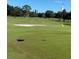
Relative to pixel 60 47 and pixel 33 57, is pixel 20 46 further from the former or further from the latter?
pixel 60 47

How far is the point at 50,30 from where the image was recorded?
2.63 meters

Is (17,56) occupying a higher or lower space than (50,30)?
lower

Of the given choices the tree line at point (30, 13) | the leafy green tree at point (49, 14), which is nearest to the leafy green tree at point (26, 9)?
the tree line at point (30, 13)

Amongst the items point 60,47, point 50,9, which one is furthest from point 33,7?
point 60,47

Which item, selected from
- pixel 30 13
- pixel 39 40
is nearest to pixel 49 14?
pixel 30 13

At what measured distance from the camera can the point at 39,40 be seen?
2.62 meters

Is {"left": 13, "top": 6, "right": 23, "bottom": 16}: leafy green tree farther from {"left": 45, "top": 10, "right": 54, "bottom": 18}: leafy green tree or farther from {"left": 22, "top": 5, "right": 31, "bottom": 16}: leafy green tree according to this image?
{"left": 45, "top": 10, "right": 54, "bottom": 18}: leafy green tree

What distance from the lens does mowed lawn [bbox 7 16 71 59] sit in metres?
2.59

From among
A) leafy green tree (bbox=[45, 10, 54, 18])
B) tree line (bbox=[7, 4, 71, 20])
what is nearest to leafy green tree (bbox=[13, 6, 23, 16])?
tree line (bbox=[7, 4, 71, 20])

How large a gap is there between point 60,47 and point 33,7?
567mm

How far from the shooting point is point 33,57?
2602 mm

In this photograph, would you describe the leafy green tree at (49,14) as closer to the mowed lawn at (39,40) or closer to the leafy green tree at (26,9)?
the mowed lawn at (39,40)
